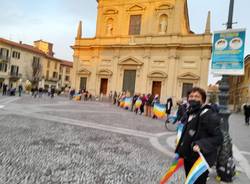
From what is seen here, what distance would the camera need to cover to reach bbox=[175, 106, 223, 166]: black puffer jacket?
2514 mm

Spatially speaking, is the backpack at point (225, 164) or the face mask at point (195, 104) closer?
the face mask at point (195, 104)

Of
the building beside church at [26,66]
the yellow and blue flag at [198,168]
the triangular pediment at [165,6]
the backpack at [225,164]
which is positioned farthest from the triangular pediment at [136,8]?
the yellow and blue flag at [198,168]

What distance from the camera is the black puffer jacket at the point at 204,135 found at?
251 centimetres

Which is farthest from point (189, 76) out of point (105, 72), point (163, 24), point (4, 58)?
point (4, 58)

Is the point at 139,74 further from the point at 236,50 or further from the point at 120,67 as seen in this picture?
the point at 236,50

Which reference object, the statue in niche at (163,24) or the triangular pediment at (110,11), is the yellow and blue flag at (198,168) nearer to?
the statue in niche at (163,24)

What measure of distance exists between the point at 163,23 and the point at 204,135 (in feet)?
104

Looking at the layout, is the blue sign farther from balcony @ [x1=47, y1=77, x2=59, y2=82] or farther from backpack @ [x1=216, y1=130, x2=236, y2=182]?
balcony @ [x1=47, y1=77, x2=59, y2=82]

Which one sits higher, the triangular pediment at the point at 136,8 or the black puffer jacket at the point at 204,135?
the triangular pediment at the point at 136,8

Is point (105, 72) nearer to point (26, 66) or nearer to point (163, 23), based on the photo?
point (163, 23)

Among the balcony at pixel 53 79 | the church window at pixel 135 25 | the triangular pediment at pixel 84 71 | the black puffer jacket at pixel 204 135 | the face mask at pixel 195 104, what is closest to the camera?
the black puffer jacket at pixel 204 135

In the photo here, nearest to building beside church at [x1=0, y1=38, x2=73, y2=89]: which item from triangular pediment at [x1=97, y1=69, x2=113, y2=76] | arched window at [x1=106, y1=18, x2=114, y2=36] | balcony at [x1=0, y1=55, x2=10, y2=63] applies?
balcony at [x1=0, y1=55, x2=10, y2=63]

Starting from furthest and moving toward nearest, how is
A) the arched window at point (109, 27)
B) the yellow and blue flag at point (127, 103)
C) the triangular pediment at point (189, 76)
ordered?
the arched window at point (109, 27)
the triangular pediment at point (189, 76)
the yellow and blue flag at point (127, 103)

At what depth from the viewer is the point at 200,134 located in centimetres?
260
